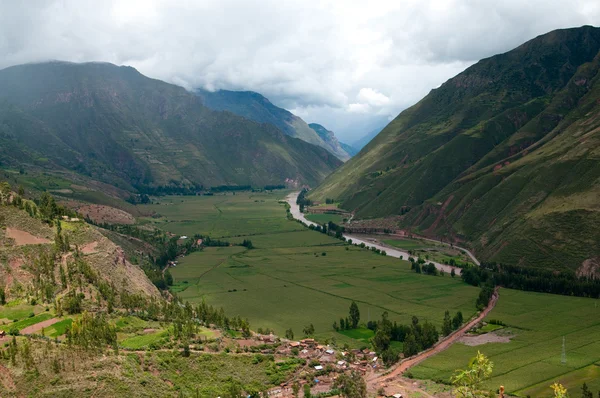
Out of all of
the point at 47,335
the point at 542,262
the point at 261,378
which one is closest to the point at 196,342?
the point at 261,378

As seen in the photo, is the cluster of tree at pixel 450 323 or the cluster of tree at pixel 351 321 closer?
the cluster of tree at pixel 450 323

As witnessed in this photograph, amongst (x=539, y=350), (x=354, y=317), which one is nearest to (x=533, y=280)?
(x=539, y=350)

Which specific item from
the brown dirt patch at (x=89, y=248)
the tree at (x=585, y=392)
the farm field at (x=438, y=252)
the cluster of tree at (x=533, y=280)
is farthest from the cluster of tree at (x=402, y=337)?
the farm field at (x=438, y=252)

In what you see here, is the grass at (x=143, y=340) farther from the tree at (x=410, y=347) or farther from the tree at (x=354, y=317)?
the tree at (x=354, y=317)

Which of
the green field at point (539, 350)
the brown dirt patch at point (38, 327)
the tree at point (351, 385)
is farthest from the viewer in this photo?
the green field at point (539, 350)

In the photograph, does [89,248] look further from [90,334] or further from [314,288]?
[314,288]

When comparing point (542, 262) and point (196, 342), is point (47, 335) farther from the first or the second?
point (542, 262)
